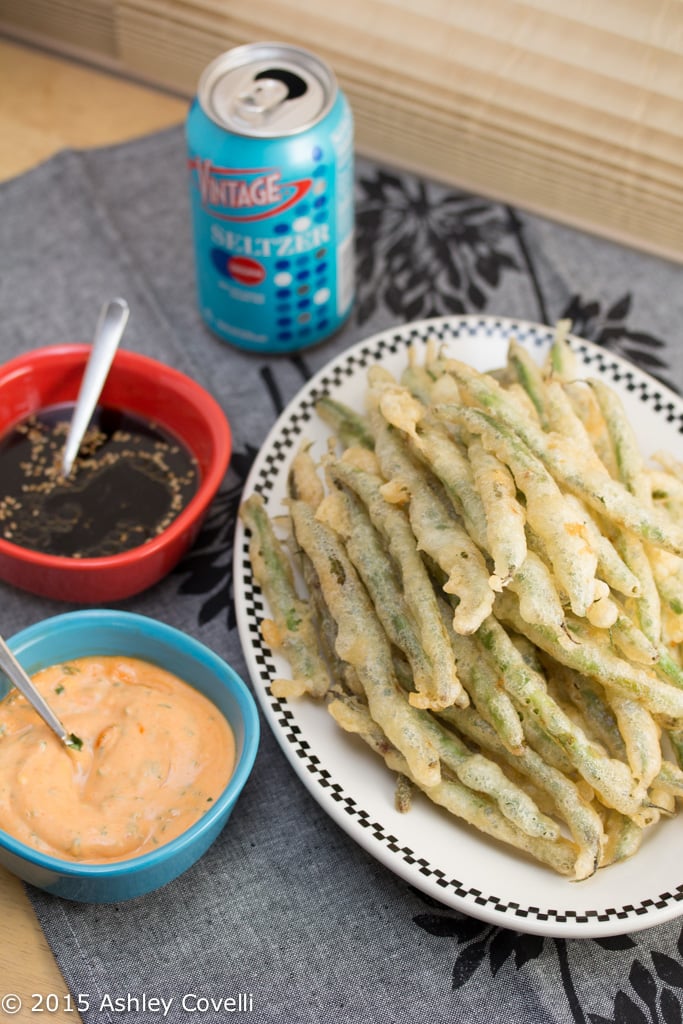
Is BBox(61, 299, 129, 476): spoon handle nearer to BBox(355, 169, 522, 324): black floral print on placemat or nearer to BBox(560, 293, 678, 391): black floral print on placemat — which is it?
BBox(355, 169, 522, 324): black floral print on placemat

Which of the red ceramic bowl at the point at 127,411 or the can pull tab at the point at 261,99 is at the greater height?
the can pull tab at the point at 261,99

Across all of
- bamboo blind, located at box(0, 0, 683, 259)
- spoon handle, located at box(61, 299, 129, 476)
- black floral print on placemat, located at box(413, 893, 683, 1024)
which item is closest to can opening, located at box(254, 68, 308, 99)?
spoon handle, located at box(61, 299, 129, 476)

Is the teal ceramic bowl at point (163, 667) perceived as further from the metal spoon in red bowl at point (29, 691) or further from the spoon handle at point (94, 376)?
the spoon handle at point (94, 376)

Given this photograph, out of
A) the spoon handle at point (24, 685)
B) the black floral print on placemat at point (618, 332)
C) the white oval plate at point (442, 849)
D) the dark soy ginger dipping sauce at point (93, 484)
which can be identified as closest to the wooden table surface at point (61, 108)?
the dark soy ginger dipping sauce at point (93, 484)

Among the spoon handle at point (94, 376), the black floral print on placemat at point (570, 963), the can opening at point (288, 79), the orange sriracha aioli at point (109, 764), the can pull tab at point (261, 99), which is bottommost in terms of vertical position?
the black floral print on placemat at point (570, 963)

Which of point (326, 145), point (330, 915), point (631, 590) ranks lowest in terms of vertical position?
point (330, 915)

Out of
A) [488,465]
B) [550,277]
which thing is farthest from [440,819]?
[550,277]

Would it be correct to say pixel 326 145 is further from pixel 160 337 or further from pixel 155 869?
pixel 155 869
